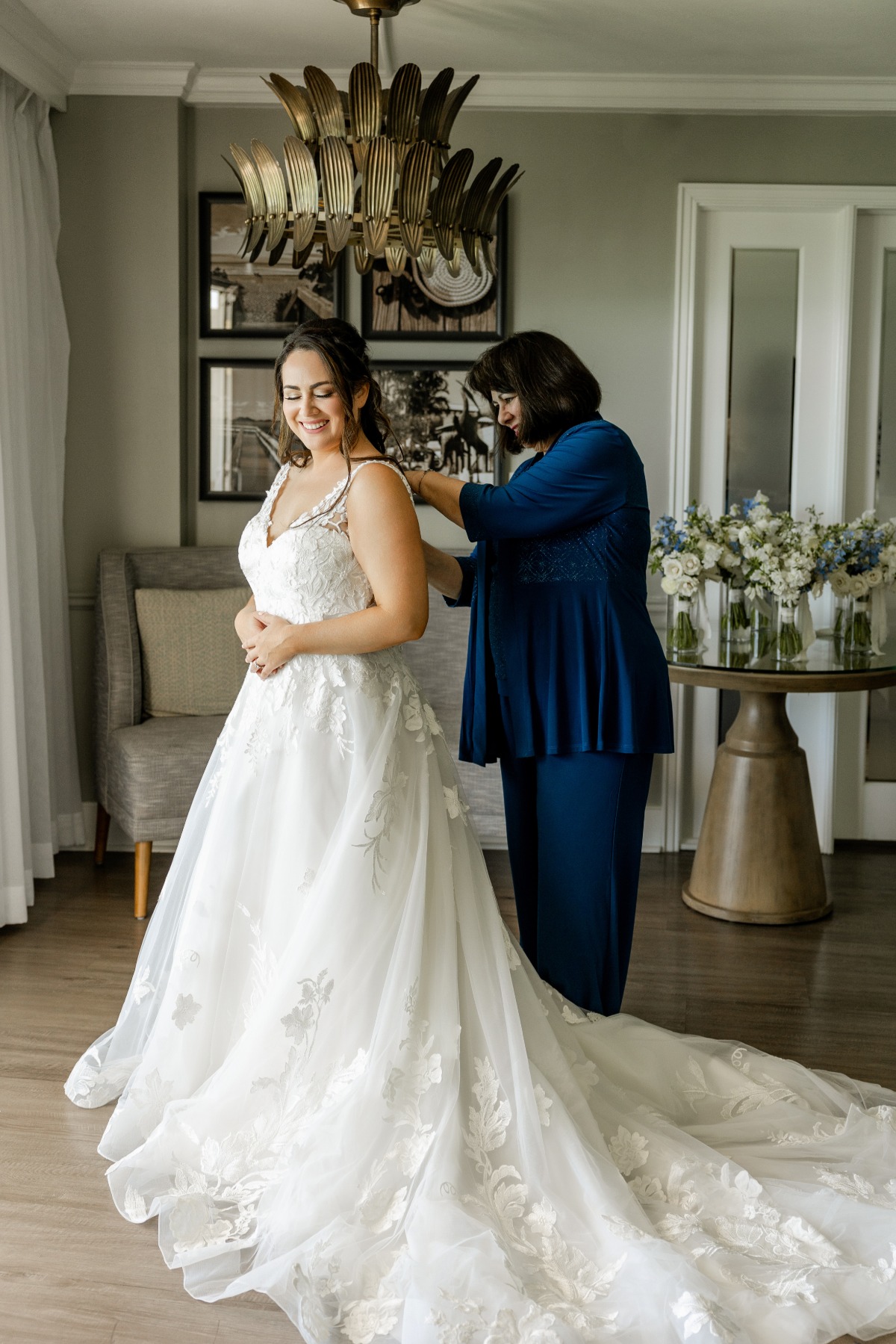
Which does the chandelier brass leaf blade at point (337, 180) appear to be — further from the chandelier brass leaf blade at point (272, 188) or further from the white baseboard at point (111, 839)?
the white baseboard at point (111, 839)

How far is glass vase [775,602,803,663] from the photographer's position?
381 centimetres

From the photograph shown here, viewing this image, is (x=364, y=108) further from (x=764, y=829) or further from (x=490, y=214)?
(x=764, y=829)

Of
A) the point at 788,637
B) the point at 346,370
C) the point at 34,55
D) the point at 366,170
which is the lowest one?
the point at 788,637

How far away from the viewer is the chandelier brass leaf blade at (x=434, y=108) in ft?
7.30

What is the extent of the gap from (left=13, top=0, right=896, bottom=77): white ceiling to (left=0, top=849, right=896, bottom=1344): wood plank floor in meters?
2.87

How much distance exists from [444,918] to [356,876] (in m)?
0.19

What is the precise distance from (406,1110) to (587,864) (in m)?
0.69

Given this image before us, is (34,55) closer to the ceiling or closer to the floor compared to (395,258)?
closer to the ceiling

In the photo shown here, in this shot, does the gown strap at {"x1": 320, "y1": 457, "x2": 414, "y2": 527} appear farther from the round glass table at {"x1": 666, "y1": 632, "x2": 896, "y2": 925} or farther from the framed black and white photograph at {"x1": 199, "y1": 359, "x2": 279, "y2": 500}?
the framed black and white photograph at {"x1": 199, "y1": 359, "x2": 279, "y2": 500}

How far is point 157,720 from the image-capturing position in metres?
4.23

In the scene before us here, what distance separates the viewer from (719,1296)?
1.82 metres

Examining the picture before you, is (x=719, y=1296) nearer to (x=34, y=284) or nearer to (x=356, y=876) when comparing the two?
(x=356, y=876)

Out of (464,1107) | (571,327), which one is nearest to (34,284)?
(571,327)

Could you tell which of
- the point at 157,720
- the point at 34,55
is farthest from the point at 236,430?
the point at 34,55
